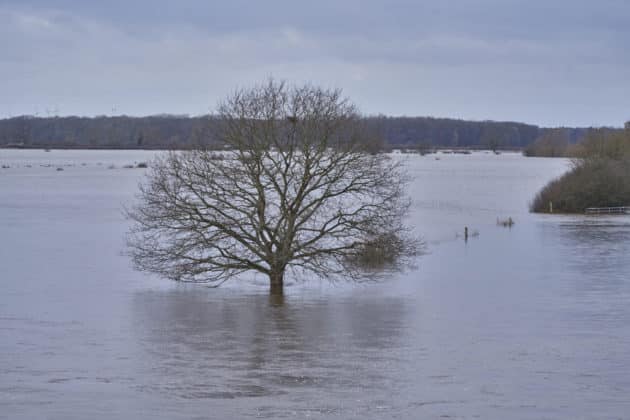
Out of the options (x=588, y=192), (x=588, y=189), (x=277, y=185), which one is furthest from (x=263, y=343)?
(x=588, y=189)

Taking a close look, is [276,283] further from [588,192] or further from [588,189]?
[588,189]

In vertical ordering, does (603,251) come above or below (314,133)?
below

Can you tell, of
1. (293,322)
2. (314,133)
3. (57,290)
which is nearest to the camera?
(293,322)

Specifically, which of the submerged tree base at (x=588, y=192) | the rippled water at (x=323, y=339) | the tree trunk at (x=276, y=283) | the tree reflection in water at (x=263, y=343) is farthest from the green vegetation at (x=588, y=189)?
the tree trunk at (x=276, y=283)

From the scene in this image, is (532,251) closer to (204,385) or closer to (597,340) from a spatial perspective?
(597,340)

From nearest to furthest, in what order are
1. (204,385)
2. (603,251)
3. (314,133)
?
(204,385)
(314,133)
(603,251)

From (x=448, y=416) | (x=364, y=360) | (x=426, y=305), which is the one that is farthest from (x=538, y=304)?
(x=448, y=416)

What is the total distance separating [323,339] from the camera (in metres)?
30.0

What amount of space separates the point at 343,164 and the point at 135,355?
45.3ft

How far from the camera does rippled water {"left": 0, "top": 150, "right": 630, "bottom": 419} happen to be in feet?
67.3

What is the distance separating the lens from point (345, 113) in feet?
126

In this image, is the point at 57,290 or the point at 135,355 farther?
the point at 57,290

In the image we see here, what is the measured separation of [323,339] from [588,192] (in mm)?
69776

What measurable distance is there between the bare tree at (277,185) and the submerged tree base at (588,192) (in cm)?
5947
